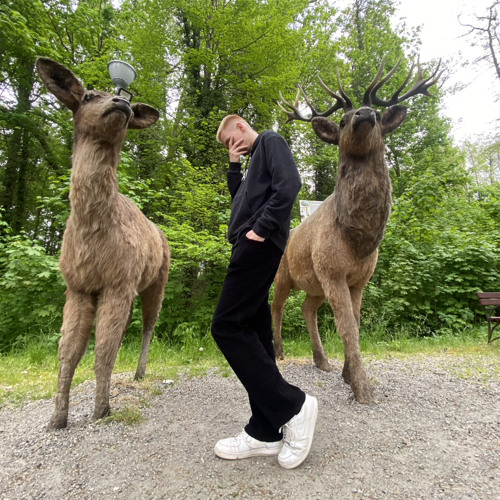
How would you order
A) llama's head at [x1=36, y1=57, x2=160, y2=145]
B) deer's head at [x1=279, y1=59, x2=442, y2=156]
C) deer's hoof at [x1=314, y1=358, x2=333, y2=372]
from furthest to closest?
deer's hoof at [x1=314, y1=358, x2=333, y2=372]
deer's head at [x1=279, y1=59, x2=442, y2=156]
llama's head at [x1=36, y1=57, x2=160, y2=145]

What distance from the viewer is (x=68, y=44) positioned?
33.5ft

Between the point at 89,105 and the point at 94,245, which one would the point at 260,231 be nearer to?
the point at 94,245

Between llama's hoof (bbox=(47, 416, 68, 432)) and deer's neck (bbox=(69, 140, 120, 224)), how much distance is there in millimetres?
1546

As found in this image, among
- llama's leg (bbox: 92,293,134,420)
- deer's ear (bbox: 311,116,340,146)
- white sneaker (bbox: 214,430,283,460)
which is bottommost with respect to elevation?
white sneaker (bbox: 214,430,283,460)

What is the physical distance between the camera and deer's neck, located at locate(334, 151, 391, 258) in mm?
2994

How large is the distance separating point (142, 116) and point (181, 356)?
3509mm

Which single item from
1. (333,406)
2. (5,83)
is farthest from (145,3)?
(333,406)

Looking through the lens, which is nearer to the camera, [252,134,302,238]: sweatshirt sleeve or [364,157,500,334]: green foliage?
[252,134,302,238]: sweatshirt sleeve

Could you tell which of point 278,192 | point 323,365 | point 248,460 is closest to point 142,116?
point 278,192

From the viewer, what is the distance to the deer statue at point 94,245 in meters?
2.48

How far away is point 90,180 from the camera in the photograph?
2471 millimetres

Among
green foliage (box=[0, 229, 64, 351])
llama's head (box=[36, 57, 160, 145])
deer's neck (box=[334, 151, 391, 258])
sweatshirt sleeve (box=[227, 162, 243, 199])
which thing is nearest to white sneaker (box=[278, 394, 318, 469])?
deer's neck (box=[334, 151, 391, 258])

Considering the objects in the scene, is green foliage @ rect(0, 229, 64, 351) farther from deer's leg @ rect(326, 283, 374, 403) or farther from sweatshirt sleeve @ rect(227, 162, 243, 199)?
deer's leg @ rect(326, 283, 374, 403)

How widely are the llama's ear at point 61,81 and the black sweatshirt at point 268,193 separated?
1585 millimetres
